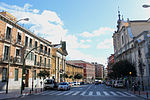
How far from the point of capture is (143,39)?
3061 centimetres

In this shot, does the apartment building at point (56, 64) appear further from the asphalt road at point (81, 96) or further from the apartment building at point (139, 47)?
the asphalt road at point (81, 96)

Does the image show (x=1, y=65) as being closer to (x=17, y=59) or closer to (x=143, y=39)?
(x=17, y=59)

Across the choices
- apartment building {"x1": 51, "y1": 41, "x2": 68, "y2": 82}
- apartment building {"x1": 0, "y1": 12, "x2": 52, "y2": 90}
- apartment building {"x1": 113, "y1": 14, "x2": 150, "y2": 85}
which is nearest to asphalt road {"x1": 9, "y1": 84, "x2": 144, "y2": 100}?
apartment building {"x1": 0, "y1": 12, "x2": 52, "y2": 90}

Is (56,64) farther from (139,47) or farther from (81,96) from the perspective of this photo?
(81,96)

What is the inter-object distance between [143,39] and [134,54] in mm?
7457

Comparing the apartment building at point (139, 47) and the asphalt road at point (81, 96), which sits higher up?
the apartment building at point (139, 47)

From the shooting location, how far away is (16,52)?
28.9 metres

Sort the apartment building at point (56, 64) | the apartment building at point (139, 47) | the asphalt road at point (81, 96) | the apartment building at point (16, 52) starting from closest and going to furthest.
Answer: the asphalt road at point (81, 96) < the apartment building at point (16, 52) < the apartment building at point (139, 47) < the apartment building at point (56, 64)

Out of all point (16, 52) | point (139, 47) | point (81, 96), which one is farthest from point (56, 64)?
point (81, 96)

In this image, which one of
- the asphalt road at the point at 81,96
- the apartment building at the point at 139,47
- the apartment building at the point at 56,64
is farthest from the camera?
the apartment building at the point at 56,64

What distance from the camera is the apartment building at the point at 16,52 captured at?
957 inches

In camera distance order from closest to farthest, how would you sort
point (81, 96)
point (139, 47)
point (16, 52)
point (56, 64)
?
1. point (81, 96)
2. point (16, 52)
3. point (139, 47)
4. point (56, 64)

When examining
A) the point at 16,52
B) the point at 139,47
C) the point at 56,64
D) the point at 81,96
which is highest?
the point at 139,47

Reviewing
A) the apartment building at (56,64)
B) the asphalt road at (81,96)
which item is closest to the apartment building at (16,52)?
the asphalt road at (81,96)
